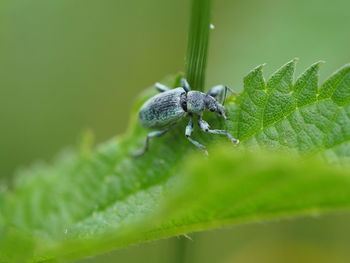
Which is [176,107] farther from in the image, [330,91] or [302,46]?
[302,46]

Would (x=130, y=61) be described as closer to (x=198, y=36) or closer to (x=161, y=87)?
(x=161, y=87)

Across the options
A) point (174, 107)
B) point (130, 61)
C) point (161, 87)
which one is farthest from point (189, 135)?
point (130, 61)

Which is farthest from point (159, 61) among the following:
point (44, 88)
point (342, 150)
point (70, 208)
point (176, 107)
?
point (342, 150)

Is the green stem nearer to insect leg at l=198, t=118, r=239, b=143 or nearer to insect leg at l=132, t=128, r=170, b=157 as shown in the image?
insect leg at l=198, t=118, r=239, b=143

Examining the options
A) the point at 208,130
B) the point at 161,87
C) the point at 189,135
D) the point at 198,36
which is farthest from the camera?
the point at 161,87

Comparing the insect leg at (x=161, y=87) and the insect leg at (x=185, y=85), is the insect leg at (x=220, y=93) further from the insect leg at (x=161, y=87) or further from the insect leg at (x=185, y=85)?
the insect leg at (x=161, y=87)

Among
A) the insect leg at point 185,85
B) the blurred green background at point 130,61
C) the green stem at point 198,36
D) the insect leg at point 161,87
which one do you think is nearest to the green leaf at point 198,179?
the insect leg at point 161,87
